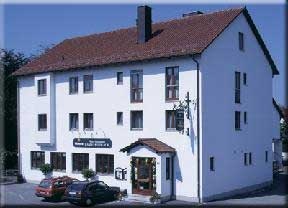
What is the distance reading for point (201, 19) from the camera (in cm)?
3538

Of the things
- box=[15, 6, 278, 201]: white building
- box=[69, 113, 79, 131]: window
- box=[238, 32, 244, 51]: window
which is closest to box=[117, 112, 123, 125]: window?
box=[15, 6, 278, 201]: white building

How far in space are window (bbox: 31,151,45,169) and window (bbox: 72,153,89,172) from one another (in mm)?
3754

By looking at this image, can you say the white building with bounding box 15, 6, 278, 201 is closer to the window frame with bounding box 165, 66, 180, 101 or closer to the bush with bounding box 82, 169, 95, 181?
the window frame with bounding box 165, 66, 180, 101

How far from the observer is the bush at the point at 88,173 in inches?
1362

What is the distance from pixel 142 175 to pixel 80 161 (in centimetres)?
694

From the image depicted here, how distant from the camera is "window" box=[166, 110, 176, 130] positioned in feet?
102

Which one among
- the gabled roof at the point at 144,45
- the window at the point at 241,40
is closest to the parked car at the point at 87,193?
the gabled roof at the point at 144,45

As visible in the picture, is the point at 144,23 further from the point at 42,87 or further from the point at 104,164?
the point at 104,164

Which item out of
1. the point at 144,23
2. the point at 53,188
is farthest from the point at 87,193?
the point at 144,23

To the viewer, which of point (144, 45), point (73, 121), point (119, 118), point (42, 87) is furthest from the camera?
point (42, 87)

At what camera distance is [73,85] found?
37.0 meters

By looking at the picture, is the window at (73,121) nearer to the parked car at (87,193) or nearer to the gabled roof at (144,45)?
the gabled roof at (144,45)

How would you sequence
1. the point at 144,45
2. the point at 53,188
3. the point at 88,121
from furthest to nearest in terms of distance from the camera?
the point at 88,121
the point at 144,45
the point at 53,188

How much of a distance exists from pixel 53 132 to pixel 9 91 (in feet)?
43.0
